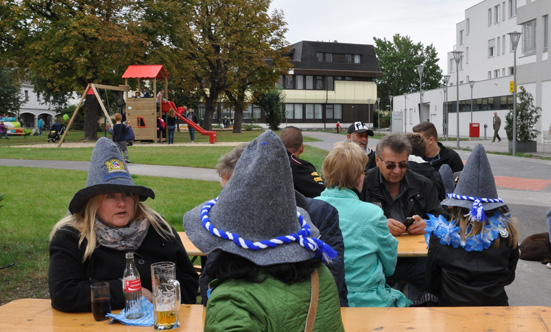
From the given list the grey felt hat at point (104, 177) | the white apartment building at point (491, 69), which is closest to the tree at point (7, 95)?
the white apartment building at point (491, 69)

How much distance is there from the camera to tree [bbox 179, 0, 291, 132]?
148 ft

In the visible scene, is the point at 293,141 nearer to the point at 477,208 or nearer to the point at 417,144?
the point at 417,144

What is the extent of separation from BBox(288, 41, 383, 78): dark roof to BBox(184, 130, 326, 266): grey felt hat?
73.0 m

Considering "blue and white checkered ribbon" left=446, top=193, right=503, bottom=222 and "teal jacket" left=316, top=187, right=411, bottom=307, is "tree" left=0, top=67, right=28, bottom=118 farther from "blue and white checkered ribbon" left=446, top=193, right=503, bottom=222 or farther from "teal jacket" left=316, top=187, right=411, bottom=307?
"blue and white checkered ribbon" left=446, top=193, right=503, bottom=222

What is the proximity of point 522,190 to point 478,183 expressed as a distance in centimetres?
1119

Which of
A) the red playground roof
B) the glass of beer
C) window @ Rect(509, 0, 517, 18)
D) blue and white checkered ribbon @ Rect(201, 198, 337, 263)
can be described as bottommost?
the glass of beer

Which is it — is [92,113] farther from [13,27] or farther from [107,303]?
[107,303]

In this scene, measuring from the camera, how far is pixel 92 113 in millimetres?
34531

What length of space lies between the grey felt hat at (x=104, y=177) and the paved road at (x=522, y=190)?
446 centimetres

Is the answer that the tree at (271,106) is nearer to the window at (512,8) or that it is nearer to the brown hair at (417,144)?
the window at (512,8)

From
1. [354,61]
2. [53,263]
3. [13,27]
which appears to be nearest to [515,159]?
[53,263]

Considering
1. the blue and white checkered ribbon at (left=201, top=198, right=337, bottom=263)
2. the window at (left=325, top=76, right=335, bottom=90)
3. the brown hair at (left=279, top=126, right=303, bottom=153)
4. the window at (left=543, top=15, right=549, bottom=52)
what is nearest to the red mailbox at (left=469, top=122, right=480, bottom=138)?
the window at (left=543, top=15, right=549, bottom=52)

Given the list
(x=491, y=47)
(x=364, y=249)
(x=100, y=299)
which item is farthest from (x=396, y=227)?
(x=491, y=47)

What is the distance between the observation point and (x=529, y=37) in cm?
3397
